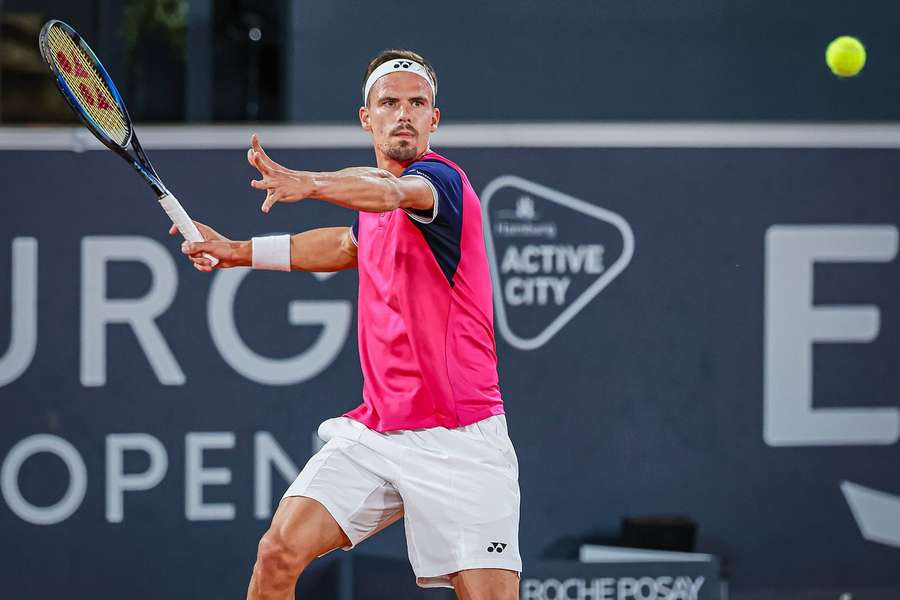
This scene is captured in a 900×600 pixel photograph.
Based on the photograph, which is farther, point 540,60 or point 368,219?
point 540,60

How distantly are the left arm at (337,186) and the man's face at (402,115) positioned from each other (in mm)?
352

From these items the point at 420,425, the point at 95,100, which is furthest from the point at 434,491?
the point at 95,100

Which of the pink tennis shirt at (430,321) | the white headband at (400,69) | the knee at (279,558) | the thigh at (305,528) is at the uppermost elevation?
the white headband at (400,69)

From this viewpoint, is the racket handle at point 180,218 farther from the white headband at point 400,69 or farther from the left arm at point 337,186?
the white headband at point 400,69

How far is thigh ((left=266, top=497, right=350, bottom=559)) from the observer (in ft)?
10.6

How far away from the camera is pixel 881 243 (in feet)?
16.4

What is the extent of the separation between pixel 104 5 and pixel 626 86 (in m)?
2.12

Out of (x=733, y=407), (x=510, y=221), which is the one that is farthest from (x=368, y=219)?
(x=733, y=407)

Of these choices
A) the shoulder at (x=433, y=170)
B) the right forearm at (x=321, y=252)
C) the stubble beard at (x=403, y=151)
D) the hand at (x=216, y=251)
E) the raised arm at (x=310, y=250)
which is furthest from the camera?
the right forearm at (x=321, y=252)

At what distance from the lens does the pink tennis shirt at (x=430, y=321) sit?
3.30 m

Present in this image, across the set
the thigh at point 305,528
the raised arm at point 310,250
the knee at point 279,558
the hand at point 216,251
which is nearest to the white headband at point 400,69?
the raised arm at point 310,250

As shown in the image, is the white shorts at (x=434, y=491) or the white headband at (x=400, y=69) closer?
the white shorts at (x=434, y=491)

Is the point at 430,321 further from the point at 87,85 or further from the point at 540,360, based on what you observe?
the point at 540,360

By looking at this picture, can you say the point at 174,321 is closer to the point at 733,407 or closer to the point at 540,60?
the point at 540,60
